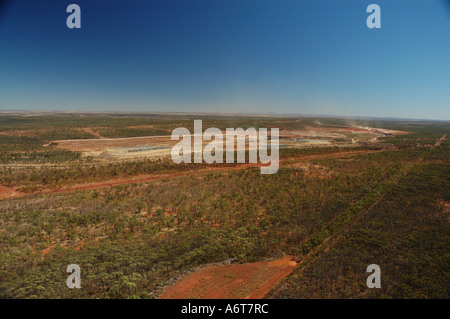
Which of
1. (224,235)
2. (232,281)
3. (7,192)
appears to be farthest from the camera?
(7,192)

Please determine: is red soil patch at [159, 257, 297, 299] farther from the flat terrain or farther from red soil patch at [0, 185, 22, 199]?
red soil patch at [0, 185, 22, 199]

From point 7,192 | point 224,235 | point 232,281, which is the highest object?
point 7,192

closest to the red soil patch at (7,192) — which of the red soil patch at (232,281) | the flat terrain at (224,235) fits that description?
the flat terrain at (224,235)

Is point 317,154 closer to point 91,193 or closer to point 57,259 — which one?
point 91,193

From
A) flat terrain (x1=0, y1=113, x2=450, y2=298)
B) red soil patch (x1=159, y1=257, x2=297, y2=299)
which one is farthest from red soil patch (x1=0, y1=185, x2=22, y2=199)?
red soil patch (x1=159, y1=257, x2=297, y2=299)

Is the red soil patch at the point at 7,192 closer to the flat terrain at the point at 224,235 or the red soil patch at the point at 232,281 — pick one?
the flat terrain at the point at 224,235

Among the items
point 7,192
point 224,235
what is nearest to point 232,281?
point 224,235

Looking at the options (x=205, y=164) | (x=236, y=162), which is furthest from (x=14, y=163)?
(x=236, y=162)

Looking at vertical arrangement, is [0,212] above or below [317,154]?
below

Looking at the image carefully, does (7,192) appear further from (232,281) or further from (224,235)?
(232,281)
